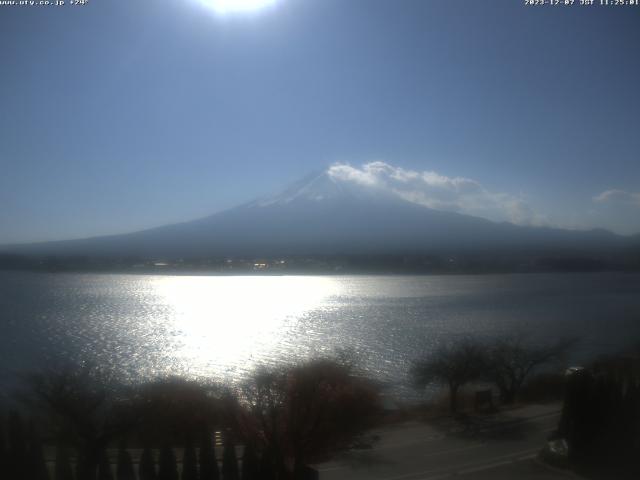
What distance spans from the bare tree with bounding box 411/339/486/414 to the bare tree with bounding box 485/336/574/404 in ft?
0.28

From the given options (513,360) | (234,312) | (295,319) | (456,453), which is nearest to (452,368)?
(513,360)

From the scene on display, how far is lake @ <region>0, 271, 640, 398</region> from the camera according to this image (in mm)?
3850

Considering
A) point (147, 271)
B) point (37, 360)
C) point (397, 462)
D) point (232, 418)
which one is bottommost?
point (397, 462)

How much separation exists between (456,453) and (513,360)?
1525 millimetres

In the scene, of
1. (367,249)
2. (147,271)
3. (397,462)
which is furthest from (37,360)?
(147,271)

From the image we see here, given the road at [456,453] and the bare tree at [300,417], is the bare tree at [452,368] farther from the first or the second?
the bare tree at [300,417]

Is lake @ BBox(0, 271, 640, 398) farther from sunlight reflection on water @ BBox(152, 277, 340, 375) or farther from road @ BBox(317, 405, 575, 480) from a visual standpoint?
road @ BBox(317, 405, 575, 480)

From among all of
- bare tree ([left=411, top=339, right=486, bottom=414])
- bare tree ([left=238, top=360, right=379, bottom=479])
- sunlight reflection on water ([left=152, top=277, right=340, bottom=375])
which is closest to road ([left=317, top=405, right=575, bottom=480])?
bare tree ([left=238, top=360, right=379, bottom=479])

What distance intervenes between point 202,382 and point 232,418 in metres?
0.51

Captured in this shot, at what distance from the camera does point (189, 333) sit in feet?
16.4

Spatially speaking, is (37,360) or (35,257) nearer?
(37,360)

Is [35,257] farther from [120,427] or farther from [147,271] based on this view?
[120,427]

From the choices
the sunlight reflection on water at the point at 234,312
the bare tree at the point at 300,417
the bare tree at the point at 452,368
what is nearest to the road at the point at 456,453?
the bare tree at the point at 300,417

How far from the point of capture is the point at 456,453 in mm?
3043
